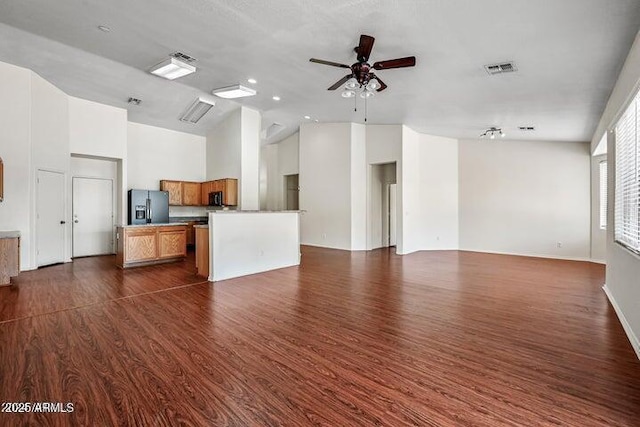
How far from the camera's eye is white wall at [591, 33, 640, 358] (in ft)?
9.09

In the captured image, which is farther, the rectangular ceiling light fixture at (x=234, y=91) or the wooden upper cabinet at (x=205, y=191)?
the wooden upper cabinet at (x=205, y=191)

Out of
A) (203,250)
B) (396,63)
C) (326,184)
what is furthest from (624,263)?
(326,184)

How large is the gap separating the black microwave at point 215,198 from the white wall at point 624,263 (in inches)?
303

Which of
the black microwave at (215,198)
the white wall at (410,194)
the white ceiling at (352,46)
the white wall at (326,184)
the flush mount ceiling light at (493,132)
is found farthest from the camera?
the white wall at (326,184)

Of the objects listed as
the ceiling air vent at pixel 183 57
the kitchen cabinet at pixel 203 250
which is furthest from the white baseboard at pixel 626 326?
the ceiling air vent at pixel 183 57

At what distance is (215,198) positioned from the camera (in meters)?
8.30

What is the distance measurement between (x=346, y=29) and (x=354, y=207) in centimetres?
528

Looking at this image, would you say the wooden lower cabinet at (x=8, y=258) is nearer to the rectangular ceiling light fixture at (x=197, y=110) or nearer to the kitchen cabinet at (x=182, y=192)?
the kitchen cabinet at (x=182, y=192)

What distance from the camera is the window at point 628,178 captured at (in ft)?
9.41

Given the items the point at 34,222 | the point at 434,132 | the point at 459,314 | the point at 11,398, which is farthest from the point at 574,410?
the point at 34,222

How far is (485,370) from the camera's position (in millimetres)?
2268

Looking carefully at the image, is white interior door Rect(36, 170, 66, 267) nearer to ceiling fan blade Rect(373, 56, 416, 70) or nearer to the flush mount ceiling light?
ceiling fan blade Rect(373, 56, 416, 70)

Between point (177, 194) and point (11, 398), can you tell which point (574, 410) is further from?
point (177, 194)

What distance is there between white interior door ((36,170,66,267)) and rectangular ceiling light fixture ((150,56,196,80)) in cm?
Result: 325
